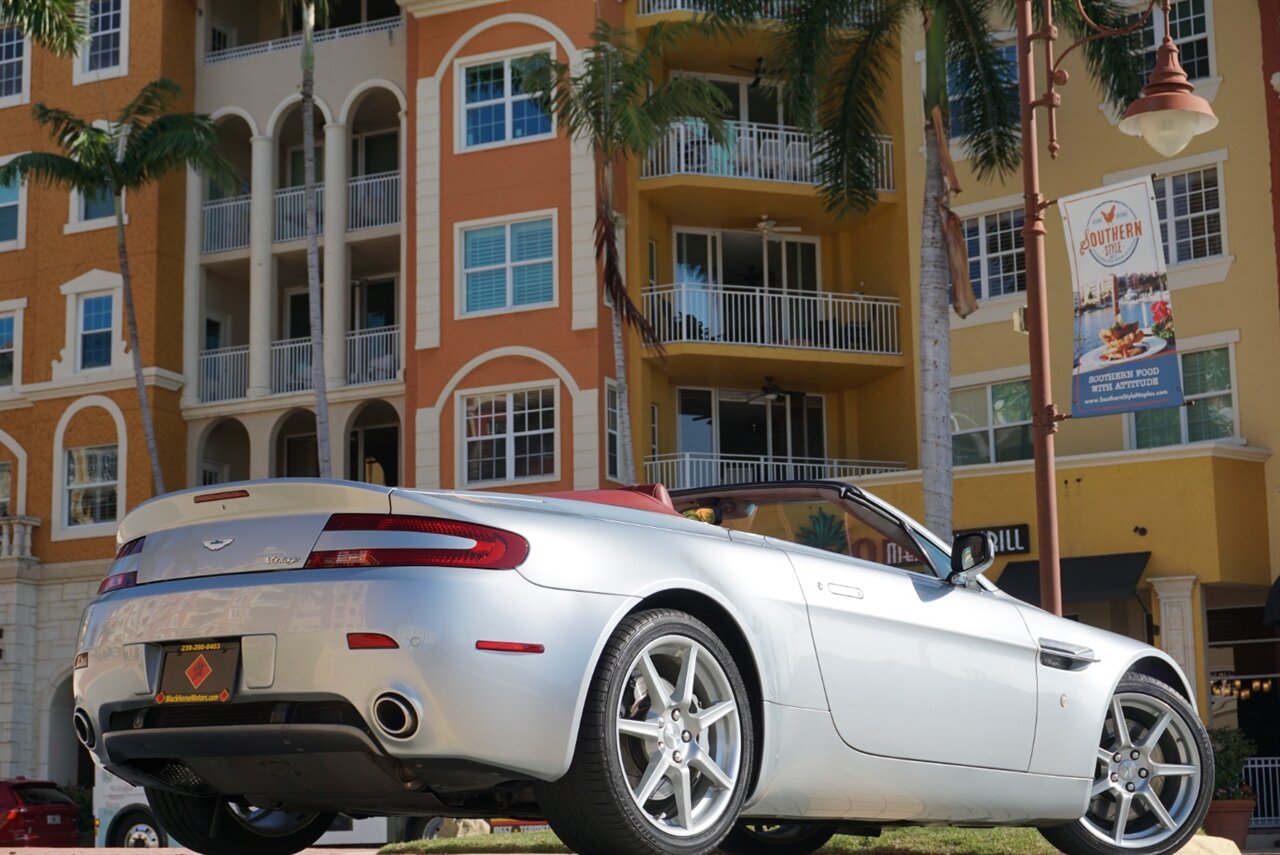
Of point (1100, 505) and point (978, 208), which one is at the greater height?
point (978, 208)

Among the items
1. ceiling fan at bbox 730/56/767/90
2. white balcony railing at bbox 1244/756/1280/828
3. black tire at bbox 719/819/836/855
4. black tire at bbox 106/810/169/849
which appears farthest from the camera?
ceiling fan at bbox 730/56/767/90

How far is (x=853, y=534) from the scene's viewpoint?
7.34 meters

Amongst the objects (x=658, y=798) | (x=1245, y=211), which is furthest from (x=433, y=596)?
(x=1245, y=211)

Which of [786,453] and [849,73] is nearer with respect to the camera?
[849,73]

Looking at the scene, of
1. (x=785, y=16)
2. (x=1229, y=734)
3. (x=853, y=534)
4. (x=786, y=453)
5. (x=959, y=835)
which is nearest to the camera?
(x=853, y=534)

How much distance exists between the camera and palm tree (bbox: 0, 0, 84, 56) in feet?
105

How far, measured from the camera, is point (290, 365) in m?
36.4

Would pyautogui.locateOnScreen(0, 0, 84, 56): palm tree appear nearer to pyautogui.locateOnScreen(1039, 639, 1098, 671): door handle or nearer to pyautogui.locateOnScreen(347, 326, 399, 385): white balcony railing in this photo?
pyautogui.locateOnScreen(347, 326, 399, 385): white balcony railing

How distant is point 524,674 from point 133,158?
30171mm

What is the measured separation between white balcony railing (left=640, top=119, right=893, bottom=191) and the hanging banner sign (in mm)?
14811

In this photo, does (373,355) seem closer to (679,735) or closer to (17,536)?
(17,536)

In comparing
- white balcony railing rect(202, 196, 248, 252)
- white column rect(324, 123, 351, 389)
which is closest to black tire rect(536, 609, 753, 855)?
white column rect(324, 123, 351, 389)

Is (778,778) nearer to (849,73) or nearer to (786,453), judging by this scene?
(849,73)

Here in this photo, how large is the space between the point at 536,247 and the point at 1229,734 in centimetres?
1490
